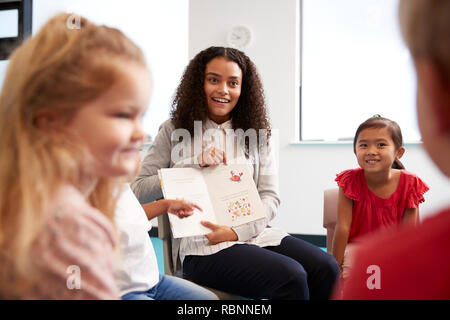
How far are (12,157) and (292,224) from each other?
325cm

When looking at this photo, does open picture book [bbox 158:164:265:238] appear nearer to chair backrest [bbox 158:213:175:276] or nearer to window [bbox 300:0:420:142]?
chair backrest [bbox 158:213:175:276]

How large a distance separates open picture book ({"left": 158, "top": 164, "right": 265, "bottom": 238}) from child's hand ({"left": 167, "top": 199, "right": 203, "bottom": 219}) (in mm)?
25

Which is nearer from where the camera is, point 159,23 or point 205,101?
point 205,101

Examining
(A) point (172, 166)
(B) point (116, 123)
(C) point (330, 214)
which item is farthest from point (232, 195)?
(B) point (116, 123)

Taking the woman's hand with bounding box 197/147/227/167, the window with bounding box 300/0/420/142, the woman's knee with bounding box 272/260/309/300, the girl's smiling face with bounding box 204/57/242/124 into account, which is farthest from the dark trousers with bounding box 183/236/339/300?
the window with bounding box 300/0/420/142

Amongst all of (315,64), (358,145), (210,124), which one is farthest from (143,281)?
(315,64)

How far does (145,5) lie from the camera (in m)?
3.92

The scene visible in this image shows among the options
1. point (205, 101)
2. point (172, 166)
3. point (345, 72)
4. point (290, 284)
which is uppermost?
point (345, 72)

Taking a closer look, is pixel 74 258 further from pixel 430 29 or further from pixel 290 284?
pixel 290 284

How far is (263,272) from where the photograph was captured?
105cm

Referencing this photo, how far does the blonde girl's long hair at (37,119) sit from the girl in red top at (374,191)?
3.86ft

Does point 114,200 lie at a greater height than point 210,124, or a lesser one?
lesser

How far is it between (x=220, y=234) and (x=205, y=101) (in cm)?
54

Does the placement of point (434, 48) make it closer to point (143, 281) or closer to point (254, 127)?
point (143, 281)
